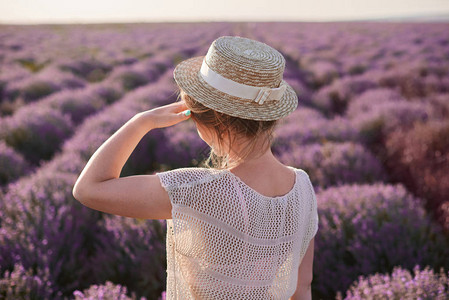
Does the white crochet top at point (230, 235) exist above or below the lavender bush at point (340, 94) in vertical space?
above

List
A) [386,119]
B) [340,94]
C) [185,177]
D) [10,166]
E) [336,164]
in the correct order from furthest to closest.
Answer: [340,94] < [386,119] < [10,166] < [336,164] < [185,177]

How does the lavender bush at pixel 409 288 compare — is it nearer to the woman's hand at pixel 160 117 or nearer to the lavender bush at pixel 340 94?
the woman's hand at pixel 160 117

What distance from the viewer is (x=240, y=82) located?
1070 mm

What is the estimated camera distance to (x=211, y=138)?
1.13 m

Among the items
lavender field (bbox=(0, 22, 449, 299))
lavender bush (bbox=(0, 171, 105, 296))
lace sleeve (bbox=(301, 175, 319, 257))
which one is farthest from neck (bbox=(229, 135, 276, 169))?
lavender bush (bbox=(0, 171, 105, 296))

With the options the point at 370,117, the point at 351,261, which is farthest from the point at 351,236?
the point at 370,117

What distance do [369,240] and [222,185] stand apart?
68.8 inches

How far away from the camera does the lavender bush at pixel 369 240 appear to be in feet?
7.45

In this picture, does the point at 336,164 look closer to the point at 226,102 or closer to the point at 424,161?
the point at 424,161

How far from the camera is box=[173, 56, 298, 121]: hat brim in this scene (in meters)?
1.03

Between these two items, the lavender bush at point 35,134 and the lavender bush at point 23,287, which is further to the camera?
the lavender bush at point 35,134

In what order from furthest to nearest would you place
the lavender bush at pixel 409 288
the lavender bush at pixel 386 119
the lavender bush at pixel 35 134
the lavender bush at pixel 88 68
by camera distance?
the lavender bush at pixel 88 68 < the lavender bush at pixel 386 119 < the lavender bush at pixel 35 134 < the lavender bush at pixel 409 288

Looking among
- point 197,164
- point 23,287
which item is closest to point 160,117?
point 23,287

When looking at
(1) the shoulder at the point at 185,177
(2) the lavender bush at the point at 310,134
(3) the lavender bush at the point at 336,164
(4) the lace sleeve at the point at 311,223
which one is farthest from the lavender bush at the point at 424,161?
(1) the shoulder at the point at 185,177
